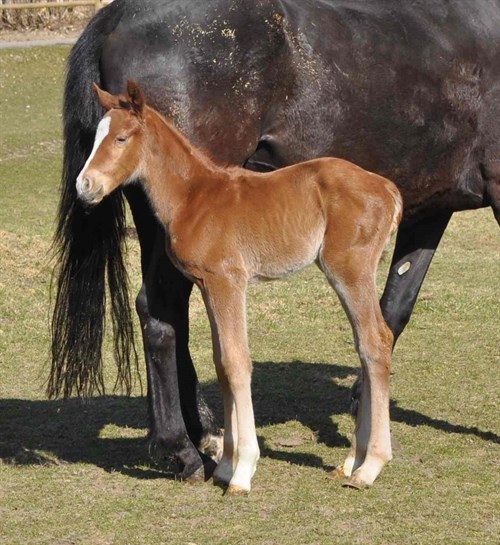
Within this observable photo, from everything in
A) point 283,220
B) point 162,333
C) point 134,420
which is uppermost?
point 283,220

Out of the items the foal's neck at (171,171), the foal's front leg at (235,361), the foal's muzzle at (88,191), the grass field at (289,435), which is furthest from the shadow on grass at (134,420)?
the foal's muzzle at (88,191)

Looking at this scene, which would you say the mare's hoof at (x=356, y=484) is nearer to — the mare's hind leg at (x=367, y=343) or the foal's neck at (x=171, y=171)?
the mare's hind leg at (x=367, y=343)

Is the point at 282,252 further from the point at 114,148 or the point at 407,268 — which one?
the point at 407,268

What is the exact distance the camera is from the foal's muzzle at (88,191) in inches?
192

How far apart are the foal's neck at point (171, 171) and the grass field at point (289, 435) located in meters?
1.32

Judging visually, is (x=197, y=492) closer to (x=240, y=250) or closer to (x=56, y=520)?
(x=56, y=520)

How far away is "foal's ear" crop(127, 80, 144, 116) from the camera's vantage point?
4.93m

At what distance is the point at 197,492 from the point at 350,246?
1322 millimetres

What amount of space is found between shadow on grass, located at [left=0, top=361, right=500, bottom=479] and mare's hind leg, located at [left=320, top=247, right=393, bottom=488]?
21.2 inches

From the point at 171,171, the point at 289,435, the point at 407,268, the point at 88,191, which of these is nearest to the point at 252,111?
the point at 171,171

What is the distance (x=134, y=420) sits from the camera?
6730mm

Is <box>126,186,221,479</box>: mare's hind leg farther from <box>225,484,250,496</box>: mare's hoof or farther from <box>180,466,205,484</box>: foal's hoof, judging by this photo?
<box>225,484,250,496</box>: mare's hoof

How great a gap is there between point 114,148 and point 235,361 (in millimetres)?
1063

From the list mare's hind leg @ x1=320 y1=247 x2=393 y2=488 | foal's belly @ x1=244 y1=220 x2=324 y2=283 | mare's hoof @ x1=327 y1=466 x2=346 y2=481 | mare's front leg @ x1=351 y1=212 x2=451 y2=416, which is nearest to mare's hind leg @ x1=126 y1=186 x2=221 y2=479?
foal's belly @ x1=244 y1=220 x2=324 y2=283
